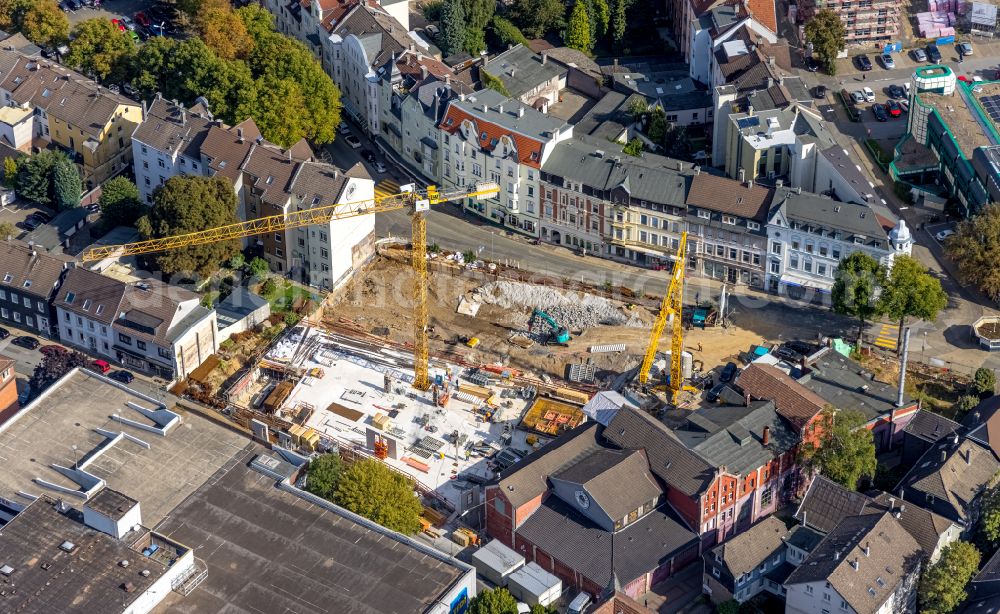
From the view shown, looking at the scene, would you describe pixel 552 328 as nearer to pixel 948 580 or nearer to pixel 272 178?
pixel 272 178

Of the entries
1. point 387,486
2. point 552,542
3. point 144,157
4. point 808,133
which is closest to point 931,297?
point 808,133

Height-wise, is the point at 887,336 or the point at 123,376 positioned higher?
the point at 123,376

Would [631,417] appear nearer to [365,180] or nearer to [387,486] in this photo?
[387,486]

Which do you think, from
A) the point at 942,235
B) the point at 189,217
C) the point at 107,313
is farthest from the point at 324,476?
the point at 942,235

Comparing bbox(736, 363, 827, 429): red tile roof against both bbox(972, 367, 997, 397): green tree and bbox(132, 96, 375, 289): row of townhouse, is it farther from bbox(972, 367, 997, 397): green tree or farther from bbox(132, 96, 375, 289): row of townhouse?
bbox(132, 96, 375, 289): row of townhouse

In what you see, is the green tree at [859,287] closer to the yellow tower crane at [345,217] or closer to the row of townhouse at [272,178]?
the yellow tower crane at [345,217]

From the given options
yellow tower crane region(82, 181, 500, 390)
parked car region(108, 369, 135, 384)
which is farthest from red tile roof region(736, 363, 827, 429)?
parked car region(108, 369, 135, 384)
